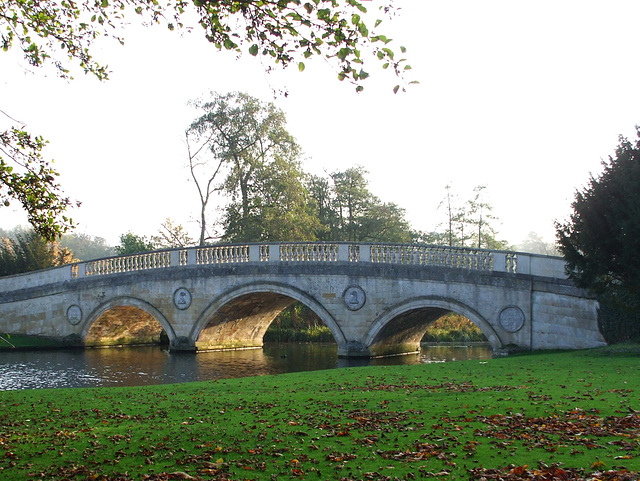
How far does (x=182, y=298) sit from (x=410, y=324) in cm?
868

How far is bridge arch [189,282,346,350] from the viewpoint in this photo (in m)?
22.5

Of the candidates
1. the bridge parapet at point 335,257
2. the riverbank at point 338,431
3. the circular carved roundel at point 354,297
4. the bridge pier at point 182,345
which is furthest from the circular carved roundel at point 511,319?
the bridge pier at point 182,345

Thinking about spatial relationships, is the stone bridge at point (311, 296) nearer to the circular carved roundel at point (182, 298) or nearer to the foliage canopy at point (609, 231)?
the circular carved roundel at point (182, 298)

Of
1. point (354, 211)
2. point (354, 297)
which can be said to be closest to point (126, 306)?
point (354, 297)

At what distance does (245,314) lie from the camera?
2666cm

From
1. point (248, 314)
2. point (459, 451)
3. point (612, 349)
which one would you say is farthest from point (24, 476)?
point (248, 314)

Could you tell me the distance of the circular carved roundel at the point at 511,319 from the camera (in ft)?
62.5

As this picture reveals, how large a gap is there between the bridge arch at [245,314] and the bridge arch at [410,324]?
1.34m

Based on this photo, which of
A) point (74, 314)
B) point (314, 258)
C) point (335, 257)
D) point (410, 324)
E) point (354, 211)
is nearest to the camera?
point (335, 257)

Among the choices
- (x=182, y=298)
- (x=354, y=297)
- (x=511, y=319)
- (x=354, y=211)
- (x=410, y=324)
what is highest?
(x=354, y=211)

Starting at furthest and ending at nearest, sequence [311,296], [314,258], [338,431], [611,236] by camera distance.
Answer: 1. [314,258]
2. [311,296]
3. [611,236]
4. [338,431]

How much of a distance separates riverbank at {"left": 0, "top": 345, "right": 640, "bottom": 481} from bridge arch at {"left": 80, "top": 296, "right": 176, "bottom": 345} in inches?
548

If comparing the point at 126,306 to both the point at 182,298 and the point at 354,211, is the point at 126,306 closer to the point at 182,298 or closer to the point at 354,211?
the point at 182,298

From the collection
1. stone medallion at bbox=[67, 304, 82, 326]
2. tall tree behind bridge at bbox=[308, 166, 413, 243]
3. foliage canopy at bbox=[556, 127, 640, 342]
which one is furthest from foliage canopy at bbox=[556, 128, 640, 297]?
tall tree behind bridge at bbox=[308, 166, 413, 243]
